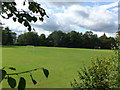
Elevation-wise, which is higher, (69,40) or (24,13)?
(69,40)

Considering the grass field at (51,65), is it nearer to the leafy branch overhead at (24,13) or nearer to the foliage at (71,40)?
the leafy branch overhead at (24,13)

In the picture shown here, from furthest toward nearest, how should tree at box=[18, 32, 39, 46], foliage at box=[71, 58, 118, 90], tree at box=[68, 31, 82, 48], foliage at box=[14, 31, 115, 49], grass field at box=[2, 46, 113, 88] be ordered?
1. tree at box=[68, 31, 82, 48]
2. foliage at box=[14, 31, 115, 49]
3. tree at box=[18, 32, 39, 46]
4. grass field at box=[2, 46, 113, 88]
5. foliage at box=[71, 58, 118, 90]

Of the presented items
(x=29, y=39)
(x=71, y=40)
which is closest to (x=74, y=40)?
(x=71, y=40)

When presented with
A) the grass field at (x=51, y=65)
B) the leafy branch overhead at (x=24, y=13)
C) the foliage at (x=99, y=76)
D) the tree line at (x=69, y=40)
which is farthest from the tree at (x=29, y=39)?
the leafy branch overhead at (x=24, y=13)

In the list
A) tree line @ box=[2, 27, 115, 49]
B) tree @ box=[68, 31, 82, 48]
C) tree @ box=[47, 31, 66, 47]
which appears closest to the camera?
tree line @ box=[2, 27, 115, 49]

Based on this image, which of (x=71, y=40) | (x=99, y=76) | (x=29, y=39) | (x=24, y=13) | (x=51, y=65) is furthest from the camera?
(x=71, y=40)

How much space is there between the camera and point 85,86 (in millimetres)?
3623

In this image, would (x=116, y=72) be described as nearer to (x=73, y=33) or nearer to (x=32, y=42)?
(x=32, y=42)

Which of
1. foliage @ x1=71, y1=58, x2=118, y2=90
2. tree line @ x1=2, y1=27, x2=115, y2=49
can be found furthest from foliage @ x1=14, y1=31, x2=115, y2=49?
foliage @ x1=71, y1=58, x2=118, y2=90

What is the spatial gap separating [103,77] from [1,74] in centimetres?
322

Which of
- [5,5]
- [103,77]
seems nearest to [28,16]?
[5,5]

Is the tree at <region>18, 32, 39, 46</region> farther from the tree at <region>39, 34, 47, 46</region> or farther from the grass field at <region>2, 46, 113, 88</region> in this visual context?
the grass field at <region>2, 46, 113, 88</region>

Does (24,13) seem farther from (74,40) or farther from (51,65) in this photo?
(74,40)

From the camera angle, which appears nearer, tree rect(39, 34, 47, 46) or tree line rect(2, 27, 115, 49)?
tree line rect(2, 27, 115, 49)
